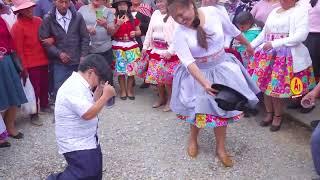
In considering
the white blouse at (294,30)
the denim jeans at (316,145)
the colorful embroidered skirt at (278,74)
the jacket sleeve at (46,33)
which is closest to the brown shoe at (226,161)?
the denim jeans at (316,145)

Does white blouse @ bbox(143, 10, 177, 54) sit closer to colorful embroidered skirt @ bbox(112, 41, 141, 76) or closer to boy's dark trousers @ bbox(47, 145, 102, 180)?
colorful embroidered skirt @ bbox(112, 41, 141, 76)

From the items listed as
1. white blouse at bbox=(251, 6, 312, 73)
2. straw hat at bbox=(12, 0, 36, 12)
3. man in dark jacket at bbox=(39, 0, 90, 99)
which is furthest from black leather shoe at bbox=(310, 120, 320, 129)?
straw hat at bbox=(12, 0, 36, 12)

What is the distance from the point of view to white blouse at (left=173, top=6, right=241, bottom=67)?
12.1 feet

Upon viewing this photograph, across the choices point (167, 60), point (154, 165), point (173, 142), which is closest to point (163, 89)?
point (167, 60)

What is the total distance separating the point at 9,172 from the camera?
161 inches

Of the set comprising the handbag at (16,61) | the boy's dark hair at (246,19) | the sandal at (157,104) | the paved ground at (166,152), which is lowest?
the sandal at (157,104)

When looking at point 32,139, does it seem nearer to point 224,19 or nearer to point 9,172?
point 9,172

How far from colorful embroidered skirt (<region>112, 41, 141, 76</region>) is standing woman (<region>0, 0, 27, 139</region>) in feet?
5.14

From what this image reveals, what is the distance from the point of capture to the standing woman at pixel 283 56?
4.38 meters

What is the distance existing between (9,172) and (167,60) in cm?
235

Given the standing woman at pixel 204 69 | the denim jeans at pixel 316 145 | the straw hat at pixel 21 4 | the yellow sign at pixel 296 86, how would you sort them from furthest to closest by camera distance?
the straw hat at pixel 21 4 → the yellow sign at pixel 296 86 → the standing woman at pixel 204 69 → the denim jeans at pixel 316 145

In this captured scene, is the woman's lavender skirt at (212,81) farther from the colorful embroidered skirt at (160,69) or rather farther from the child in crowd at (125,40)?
the child in crowd at (125,40)

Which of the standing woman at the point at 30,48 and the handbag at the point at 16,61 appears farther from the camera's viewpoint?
the standing woman at the point at 30,48

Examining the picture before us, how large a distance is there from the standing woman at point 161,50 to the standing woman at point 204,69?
128 centimetres
